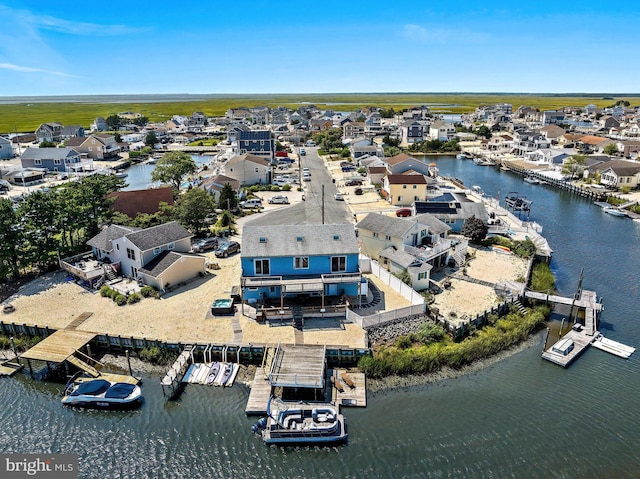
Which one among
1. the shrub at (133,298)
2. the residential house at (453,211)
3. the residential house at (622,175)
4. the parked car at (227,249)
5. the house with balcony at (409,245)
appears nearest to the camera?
the shrub at (133,298)

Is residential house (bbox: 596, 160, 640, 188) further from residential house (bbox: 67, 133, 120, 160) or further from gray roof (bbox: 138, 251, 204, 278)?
residential house (bbox: 67, 133, 120, 160)

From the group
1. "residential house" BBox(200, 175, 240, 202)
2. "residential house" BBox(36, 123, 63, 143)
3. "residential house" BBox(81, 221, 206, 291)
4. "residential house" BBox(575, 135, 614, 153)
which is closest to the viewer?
"residential house" BBox(81, 221, 206, 291)

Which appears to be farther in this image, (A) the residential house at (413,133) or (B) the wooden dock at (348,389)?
(A) the residential house at (413,133)

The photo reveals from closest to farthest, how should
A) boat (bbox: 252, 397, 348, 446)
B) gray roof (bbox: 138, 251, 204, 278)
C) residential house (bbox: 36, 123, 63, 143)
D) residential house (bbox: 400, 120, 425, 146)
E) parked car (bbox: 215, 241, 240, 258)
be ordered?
boat (bbox: 252, 397, 348, 446) → gray roof (bbox: 138, 251, 204, 278) → parked car (bbox: 215, 241, 240, 258) → residential house (bbox: 36, 123, 63, 143) → residential house (bbox: 400, 120, 425, 146)

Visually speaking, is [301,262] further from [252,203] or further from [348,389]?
[252,203]

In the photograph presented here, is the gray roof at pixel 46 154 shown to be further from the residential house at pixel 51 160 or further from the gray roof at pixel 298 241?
the gray roof at pixel 298 241

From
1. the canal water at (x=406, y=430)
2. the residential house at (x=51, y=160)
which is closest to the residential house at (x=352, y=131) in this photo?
the residential house at (x=51, y=160)

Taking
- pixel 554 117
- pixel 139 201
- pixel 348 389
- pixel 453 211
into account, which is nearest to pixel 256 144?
pixel 139 201

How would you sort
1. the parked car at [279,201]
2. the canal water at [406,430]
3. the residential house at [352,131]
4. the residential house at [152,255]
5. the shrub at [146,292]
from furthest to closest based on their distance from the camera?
the residential house at [352,131] < the parked car at [279,201] < the residential house at [152,255] < the shrub at [146,292] < the canal water at [406,430]

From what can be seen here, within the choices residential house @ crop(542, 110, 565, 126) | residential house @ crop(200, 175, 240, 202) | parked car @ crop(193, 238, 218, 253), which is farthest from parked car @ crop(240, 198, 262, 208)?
residential house @ crop(542, 110, 565, 126)
